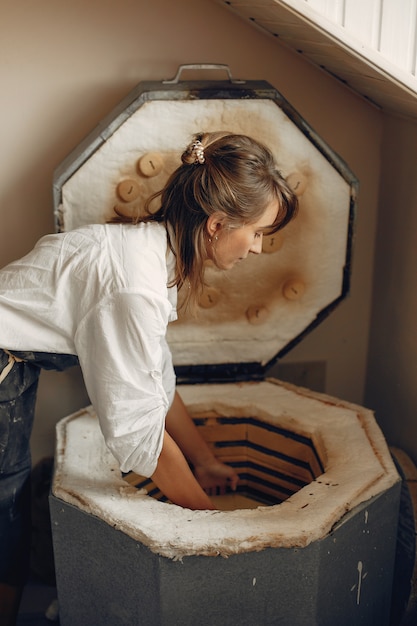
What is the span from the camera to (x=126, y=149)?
1.88 m

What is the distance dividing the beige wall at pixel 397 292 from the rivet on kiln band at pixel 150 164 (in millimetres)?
699

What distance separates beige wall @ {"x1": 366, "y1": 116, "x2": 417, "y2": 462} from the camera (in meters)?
2.10

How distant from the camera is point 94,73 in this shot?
2027mm

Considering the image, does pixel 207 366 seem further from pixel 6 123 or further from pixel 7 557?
pixel 6 123

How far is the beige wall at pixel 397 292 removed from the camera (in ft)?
6.90

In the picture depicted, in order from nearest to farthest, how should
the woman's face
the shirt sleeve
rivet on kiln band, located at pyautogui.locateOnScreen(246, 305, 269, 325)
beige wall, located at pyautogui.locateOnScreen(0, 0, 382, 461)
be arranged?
1. the shirt sleeve
2. the woman's face
3. beige wall, located at pyautogui.locateOnScreen(0, 0, 382, 461)
4. rivet on kiln band, located at pyautogui.locateOnScreen(246, 305, 269, 325)

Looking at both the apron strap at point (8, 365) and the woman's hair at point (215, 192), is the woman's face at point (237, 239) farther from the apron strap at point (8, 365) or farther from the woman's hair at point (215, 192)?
the apron strap at point (8, 365)

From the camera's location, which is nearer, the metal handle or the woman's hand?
the metal handle

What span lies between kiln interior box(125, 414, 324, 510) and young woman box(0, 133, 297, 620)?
386 millimetres

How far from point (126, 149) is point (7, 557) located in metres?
1.06

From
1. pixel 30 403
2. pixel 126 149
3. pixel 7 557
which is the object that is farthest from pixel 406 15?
pixel 7 557

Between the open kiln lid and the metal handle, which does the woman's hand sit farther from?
the metal handle

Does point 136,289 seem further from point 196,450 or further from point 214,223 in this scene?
point 196,450

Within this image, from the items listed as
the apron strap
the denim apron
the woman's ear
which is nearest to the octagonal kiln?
the denim apron
